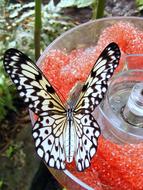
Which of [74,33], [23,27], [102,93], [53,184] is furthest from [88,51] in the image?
[23,27]

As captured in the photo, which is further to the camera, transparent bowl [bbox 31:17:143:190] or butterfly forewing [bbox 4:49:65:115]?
transparent bowl [bbox 31:17:143:190]

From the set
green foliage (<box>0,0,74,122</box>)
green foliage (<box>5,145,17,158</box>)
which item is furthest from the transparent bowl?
green foliage (<box>5,145,17,158</box>)

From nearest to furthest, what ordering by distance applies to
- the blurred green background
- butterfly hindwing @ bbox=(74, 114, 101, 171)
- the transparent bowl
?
1. butterfly hindwing @ bbox=(74, 114, 101, 171)
2. the transparent bowl
3. the blurred green background

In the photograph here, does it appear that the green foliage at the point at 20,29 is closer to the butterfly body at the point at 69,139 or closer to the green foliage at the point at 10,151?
the green foliage at the point at 10,151

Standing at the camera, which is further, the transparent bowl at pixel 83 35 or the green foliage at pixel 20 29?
the green foliage at pixel 20 29

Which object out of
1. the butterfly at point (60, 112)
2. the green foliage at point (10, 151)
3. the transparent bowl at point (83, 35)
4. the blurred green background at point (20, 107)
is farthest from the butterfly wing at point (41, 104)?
the green foliage at point (10, 151)

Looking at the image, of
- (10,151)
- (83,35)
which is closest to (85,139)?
(83,35)

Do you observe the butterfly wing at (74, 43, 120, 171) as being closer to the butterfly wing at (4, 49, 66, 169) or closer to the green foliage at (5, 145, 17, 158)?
the butterfly wing at (4, 49, 66, 169)

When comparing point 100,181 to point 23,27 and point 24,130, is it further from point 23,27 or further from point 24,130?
point 23,27
